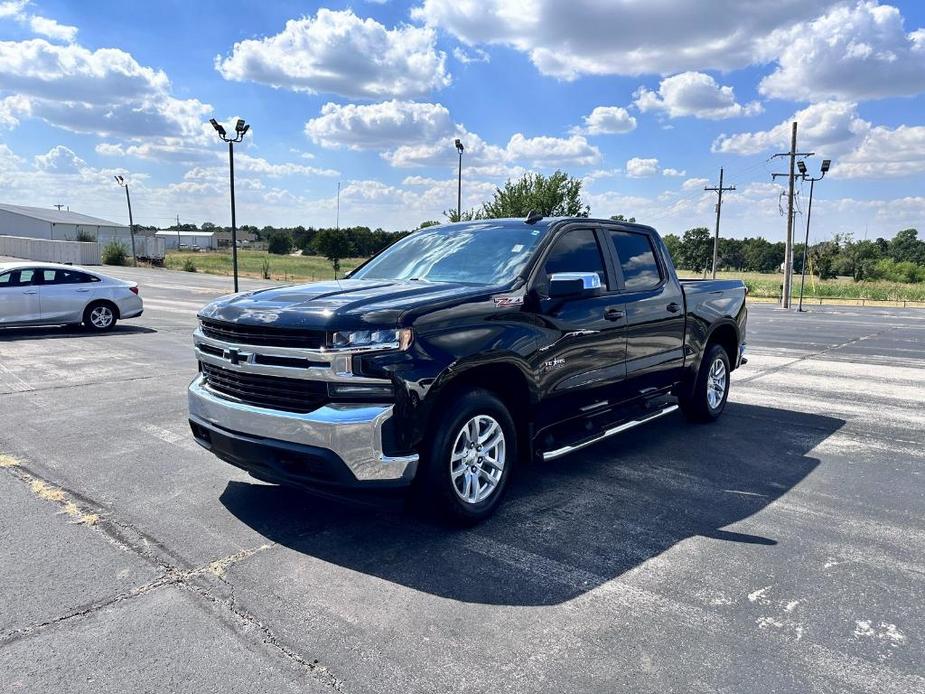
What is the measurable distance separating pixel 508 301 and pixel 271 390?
1.59 meters

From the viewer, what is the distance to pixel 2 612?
3225 mm

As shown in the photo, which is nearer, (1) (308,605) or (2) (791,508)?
(1) (308,605)

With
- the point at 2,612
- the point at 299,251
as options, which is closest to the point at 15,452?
the point at 2,612

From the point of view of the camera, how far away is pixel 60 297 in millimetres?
14039

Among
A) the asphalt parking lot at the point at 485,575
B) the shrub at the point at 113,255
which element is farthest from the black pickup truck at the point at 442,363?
the shrub at the point at 113,255

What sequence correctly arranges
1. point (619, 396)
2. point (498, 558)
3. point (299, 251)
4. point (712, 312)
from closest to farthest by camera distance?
point (498, 558)
point (619, 396)
point (712, 312)
point (299, 251)

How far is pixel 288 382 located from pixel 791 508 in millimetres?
3504

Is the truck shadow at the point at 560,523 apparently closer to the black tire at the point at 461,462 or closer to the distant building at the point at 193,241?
the black tire at the point at 461,462

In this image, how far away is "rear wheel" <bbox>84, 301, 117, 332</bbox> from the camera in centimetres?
1451

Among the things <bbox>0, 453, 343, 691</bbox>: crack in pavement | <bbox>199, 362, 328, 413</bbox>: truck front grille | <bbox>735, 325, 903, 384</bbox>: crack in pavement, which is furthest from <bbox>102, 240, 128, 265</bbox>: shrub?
<bbox>199, 362, 328, 413</bbox>: truck front grille

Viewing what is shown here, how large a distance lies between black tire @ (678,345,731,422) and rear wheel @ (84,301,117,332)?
12498mm

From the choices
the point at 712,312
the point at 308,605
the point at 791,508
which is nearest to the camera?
the point at 308,605

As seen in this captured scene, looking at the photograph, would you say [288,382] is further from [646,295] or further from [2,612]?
[646,295]

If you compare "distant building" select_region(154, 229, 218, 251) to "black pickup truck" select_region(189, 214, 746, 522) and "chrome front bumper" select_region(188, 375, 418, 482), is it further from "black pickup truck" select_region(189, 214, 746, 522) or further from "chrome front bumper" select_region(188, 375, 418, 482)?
"chrome front bumper" select_region(188, 375, 418, 482)
